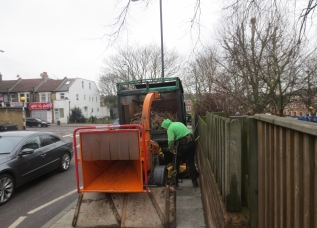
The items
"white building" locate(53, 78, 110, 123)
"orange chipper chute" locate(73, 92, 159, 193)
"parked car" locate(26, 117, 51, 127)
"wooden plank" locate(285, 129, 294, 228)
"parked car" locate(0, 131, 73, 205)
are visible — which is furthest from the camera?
"white building" locate(53, 78, 110, 123)

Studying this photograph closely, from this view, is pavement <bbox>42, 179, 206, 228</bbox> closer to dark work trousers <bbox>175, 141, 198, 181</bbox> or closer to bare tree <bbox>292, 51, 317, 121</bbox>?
dark work trousers <bbox>175, 141, 198, 181</bbox>

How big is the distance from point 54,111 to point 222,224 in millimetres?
46989

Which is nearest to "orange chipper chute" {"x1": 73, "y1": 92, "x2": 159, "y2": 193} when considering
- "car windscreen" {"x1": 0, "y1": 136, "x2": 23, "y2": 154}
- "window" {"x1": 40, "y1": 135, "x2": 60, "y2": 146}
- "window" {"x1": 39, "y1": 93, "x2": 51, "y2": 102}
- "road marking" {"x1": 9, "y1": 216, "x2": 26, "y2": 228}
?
"road marking" {"x1": 9, "y1": 216, "x2": 26, "y2": 228}

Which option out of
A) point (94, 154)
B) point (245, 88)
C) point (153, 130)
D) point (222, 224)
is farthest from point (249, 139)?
point (245, 88)

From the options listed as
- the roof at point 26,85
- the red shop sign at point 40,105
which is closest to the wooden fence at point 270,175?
the red shop sign at point 40,105

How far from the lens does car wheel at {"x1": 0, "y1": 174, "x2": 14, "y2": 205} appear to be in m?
5.57

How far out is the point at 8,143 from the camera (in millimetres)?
6703

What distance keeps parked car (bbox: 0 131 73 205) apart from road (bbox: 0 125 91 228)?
31 cm

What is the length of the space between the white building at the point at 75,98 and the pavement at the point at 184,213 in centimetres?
4213

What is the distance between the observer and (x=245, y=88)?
12.2m

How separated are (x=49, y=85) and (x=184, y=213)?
1865 inches

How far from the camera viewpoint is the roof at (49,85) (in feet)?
150

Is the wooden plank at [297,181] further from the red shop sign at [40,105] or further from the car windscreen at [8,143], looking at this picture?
the red shop sign at [40,105]

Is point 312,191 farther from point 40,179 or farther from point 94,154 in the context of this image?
point 40,179
